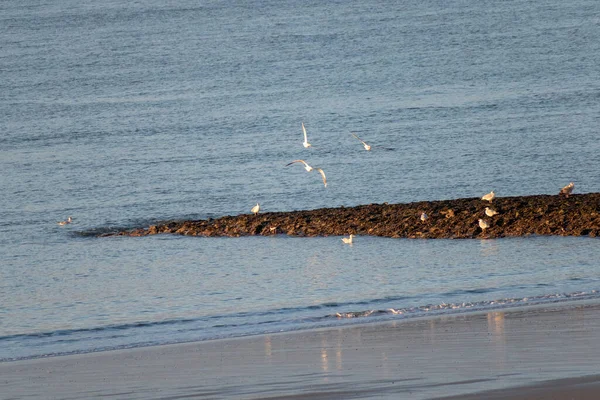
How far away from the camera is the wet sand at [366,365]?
8.57 m

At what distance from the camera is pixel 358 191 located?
96.7ft

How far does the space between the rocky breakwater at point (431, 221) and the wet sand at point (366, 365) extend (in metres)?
6.89

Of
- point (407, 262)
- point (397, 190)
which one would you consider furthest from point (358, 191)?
point (407, 262)

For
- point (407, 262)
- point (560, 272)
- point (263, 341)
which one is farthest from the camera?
point (407, 262)

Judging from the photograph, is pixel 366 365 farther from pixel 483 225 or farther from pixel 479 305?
pixel 483 225

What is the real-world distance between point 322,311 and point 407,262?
13.0 ft

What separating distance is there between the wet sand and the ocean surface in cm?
123

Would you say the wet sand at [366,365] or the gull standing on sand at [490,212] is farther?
the gull standing on sand at [490,212]

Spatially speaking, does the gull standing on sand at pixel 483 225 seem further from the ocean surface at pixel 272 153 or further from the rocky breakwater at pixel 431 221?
the ocean surface at pixel 272 153

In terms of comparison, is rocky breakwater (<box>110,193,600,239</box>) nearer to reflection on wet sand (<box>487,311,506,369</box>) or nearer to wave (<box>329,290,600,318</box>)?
wave (<box>329,290,600,318</box>)

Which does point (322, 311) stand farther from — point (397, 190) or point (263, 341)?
point (397, 190)

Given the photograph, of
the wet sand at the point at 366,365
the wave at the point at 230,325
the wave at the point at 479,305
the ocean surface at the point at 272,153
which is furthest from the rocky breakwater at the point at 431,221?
the wet sand at the point at 366,365

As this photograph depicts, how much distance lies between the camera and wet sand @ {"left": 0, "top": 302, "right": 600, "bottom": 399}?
857 centimetres

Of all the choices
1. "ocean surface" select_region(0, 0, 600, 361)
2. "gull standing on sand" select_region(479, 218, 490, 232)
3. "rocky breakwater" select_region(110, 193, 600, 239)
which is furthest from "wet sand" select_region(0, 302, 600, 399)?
"gull standing on sand" select_region(479, 218, 490, 232)
